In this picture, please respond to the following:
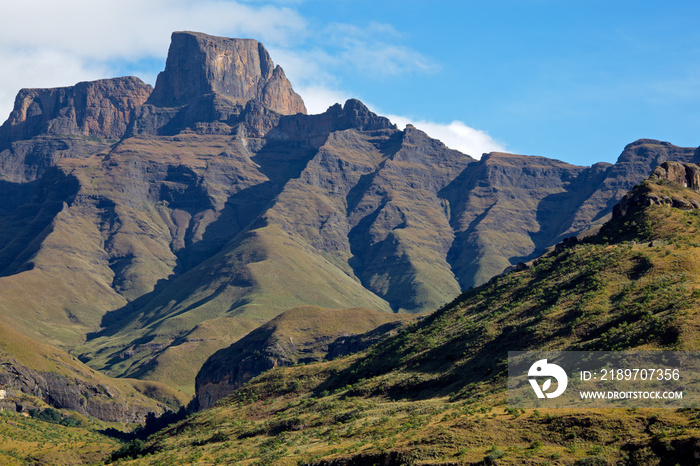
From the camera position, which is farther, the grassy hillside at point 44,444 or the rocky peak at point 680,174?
the grassy hillside at point 44,444

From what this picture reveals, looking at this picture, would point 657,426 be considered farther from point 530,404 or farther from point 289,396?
point 289,396

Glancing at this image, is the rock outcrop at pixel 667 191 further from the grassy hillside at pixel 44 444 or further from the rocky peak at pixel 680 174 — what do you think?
the grassy hillside at pixel 44 444

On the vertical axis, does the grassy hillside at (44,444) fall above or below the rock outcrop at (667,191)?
below

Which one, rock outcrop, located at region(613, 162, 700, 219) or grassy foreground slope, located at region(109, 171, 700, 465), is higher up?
rock outcrop, located at region(613, 162, 700, 219)

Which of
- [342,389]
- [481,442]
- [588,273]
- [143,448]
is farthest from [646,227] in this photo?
[143,448]

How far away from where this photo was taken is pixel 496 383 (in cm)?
7838

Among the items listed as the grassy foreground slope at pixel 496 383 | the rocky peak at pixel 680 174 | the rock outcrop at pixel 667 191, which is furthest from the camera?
the rocky peak at pixel 680 174

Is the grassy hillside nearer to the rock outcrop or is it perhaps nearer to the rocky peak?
the rock outcrop

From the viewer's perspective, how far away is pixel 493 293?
380 ft

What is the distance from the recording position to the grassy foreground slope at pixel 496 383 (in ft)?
194

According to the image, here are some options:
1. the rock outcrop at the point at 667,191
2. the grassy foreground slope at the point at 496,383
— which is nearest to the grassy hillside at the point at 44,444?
the grassy foreground slope at the point at 496,383

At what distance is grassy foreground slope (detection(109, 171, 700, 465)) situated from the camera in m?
59.0

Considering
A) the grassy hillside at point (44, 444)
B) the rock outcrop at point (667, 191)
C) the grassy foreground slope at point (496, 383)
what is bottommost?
the grassy hillside at point (44, 444)

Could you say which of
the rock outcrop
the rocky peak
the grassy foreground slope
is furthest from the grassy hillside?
the rocky peak
